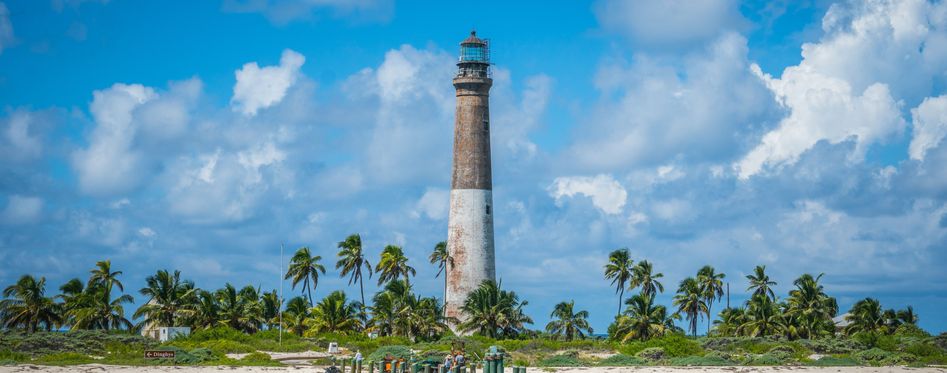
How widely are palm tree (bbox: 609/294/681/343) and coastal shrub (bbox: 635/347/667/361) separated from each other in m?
9.75

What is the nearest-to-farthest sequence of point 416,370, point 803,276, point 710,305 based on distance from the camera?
point 416,370 < point 803,276 < point 710,305

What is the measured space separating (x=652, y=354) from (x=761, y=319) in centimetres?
1727

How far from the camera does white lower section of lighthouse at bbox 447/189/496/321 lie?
81.2 m

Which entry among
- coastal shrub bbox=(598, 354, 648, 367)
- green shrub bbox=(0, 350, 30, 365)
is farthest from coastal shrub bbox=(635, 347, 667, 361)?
green shrub bbox=(0, 350, 30, 365)

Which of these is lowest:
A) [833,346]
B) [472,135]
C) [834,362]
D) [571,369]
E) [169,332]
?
[571,369]

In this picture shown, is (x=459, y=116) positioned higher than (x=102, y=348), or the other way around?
(x=459, y=116)

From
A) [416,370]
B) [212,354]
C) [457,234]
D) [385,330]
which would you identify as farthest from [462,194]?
[416,370]

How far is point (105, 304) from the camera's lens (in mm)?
84250

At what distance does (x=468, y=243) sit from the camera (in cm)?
8156

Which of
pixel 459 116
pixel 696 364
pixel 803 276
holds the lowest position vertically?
pixel 696 364

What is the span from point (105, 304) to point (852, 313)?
51.5 meters

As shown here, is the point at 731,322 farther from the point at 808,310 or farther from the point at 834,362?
the point at 834,362

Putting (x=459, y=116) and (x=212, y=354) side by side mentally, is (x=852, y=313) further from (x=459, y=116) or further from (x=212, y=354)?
(x=212, y=354)

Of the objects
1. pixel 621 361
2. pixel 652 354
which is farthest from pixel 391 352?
pixel 652 354
